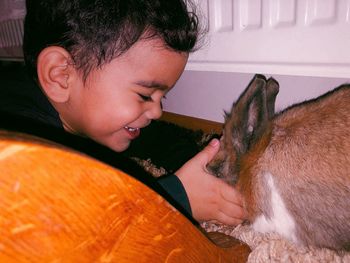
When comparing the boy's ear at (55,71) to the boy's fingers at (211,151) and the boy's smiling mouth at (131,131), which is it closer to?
the boy's smiling mouth at (131,131)

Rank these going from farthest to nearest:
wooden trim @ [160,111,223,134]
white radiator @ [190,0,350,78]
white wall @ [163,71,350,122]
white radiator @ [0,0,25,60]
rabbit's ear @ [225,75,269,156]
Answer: white radiator @ [0,0,25,60] < wooden trim @ [160,111,223,134] < white wall @ [163,71,350,122] < white radiator @ [190,0,350,78] < rabbit's ear @ [225,75,269,156]

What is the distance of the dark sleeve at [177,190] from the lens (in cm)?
88

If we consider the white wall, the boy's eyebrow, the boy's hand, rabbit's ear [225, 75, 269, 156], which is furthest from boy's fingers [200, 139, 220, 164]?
the white wall

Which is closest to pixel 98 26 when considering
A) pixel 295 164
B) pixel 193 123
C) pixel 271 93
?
pixel 271 93

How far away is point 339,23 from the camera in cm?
76

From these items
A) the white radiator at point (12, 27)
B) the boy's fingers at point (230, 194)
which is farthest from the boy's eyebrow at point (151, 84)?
the white radiator at point (12, 27)

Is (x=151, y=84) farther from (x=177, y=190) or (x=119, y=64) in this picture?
(x=177, y=190)

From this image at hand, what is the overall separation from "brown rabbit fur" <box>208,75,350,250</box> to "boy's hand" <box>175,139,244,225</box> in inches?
2.5

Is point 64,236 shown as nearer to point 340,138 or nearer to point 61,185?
point 61,185

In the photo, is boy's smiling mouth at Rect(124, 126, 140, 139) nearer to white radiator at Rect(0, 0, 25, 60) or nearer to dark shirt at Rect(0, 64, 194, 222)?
dark shirt at Rect(0, 64, 194, 222)

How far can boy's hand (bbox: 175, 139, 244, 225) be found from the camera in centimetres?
87

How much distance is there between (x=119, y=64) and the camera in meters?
0.86

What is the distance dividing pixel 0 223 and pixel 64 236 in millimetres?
60

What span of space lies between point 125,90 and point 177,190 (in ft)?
1.05
